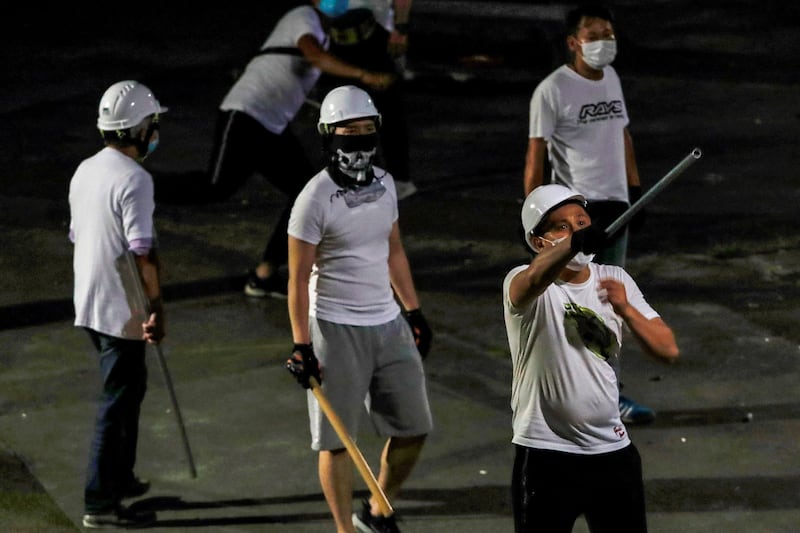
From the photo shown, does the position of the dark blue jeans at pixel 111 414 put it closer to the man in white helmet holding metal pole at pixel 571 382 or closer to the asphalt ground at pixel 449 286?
the asphalt ground at pixel 449 286

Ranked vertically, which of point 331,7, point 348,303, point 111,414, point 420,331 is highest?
point 331,7

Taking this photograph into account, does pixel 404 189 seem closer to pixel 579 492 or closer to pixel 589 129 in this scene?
pixel 589 129

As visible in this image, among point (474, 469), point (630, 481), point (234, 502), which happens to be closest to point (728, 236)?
point (474, 469)

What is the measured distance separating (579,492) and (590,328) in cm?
57

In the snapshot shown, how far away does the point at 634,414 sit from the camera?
26.5 feet

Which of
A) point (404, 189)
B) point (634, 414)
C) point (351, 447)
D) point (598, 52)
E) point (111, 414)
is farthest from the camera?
point (404, 189)

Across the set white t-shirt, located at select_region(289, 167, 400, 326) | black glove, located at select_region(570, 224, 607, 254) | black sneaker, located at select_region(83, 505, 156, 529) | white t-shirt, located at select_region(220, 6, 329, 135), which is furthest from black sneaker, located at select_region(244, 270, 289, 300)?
black glove, located at select_region(570, 224, 607, 254)

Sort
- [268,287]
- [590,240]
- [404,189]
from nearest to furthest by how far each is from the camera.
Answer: [590,240]
[268,287]
[404,189]

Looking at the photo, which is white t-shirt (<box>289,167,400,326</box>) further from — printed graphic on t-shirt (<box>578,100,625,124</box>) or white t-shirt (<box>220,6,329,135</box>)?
white t-shirt (<box>220,6,329,135</box>)

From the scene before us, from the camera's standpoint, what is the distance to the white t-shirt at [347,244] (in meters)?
6.32

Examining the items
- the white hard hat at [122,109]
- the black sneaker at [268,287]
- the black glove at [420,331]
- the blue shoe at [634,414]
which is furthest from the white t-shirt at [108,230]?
the black sneaker at [268,287]

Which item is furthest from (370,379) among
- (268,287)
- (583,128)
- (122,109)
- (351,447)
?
(268,287)

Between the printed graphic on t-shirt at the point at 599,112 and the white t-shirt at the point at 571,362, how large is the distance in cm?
283

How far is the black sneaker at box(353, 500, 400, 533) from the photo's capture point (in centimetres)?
664
